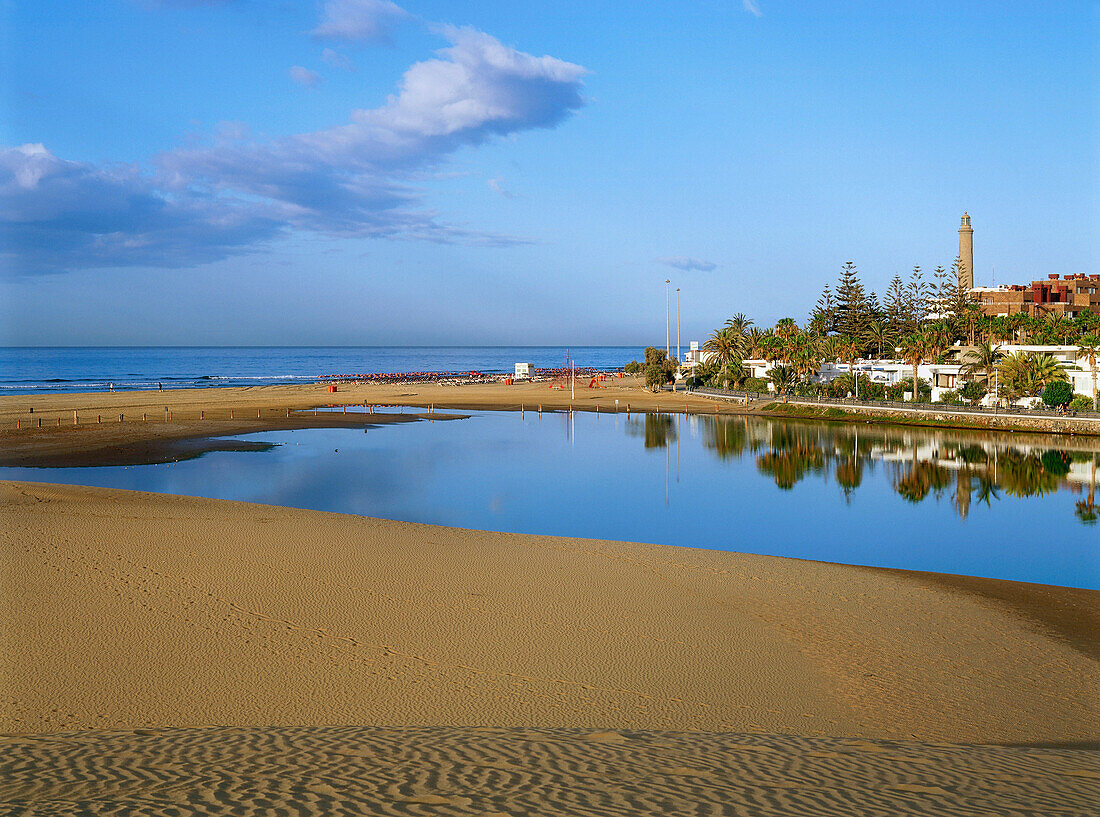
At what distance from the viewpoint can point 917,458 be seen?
38625mm

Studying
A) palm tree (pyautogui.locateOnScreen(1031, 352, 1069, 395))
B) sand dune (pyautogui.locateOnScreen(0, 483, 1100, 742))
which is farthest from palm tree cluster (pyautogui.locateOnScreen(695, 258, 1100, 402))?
sand dune (pyautogui.locateOnScreen(0, 483, 1100, 742))

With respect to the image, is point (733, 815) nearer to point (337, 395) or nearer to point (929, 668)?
point (929, 668)

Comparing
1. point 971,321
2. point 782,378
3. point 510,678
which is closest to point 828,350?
point 782,378

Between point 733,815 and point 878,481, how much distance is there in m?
29.1

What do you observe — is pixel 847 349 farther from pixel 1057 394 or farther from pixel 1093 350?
pixel 1057 394

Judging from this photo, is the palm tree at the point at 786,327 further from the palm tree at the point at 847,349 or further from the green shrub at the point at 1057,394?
the green shrub at the point at 1057,394

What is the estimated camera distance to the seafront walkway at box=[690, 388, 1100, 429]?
45750 millimetres

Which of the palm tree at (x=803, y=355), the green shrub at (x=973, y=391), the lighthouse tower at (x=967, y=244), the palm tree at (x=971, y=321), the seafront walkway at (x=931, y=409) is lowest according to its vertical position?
the seafront walkway at (x=931, y=409)

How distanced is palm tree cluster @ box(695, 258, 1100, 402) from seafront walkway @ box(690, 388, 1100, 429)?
2.70 meters

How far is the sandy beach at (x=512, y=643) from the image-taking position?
8.97 meters

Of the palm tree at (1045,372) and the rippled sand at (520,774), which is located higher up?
the palm tree at (1045,372)

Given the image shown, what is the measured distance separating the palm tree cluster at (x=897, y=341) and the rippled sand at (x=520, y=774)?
2045 inches

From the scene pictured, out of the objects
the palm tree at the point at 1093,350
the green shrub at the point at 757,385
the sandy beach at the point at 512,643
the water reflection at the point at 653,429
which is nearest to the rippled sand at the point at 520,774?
the sandy beach at the point at 512,643

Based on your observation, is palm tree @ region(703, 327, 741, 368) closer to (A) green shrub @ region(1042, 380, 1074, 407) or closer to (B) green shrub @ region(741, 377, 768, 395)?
(B) green shrub @ region(741, 377, 768, 395)
